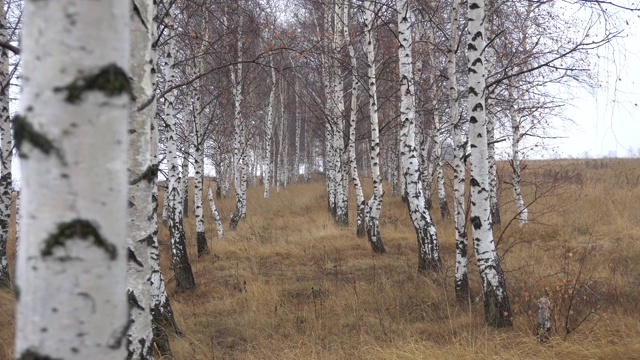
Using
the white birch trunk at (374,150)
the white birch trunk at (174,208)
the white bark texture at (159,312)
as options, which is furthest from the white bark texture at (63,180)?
the white birch trunk at (374,150)

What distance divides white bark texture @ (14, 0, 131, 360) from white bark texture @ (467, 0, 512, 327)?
3927 millimetres

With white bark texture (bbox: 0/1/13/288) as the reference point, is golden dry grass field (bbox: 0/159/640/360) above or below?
below

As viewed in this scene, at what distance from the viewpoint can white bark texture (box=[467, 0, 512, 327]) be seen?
4.17 metres

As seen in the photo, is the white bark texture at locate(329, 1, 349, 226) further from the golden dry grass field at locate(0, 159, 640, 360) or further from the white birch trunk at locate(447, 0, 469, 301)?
the white birch trunk at locate(447, 0, 469, 301)

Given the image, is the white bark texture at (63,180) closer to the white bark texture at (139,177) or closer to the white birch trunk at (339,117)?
the white bark texture at (139,177)

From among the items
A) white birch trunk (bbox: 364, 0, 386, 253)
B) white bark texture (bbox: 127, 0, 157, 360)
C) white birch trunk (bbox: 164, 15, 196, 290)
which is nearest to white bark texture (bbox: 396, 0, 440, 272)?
white birch trunk (bbox: 364, 0, 386, 253)

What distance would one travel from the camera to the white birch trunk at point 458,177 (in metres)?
5.12

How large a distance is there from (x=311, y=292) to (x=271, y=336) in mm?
1367

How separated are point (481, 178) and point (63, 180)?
399 centimetres

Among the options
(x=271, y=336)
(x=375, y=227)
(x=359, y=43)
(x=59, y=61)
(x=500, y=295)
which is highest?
(x=359, y=43)

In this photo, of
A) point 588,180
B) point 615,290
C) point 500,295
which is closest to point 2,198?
point 500,295

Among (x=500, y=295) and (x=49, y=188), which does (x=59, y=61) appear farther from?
(x=500, y=295)

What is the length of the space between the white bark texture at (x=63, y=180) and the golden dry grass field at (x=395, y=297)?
300 cm

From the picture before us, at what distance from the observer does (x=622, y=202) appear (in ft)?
35.5
